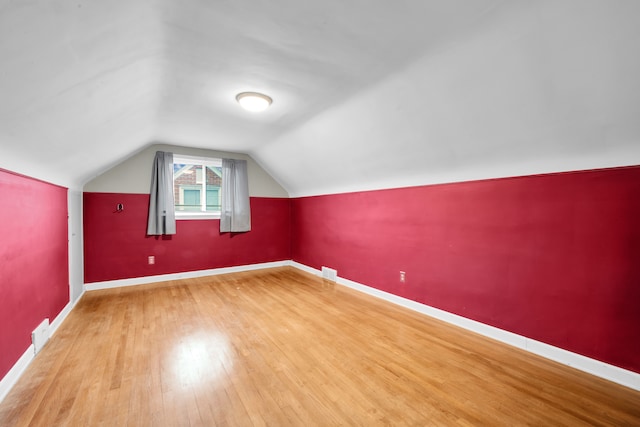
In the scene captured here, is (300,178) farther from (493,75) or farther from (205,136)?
(493,75)

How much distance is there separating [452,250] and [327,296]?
1735 millimetres

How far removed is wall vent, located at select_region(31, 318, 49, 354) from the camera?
2.20 m

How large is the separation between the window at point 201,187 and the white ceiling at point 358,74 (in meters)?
1.80

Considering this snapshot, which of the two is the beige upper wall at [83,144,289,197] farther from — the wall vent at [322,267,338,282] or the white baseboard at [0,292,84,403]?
the wall vent at [322,267,338,282]

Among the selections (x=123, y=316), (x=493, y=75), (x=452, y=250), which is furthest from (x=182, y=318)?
(x=493, y=75)

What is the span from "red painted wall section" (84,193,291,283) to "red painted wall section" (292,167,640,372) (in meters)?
2.58

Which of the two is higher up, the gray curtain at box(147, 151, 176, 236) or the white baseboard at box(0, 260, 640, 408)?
the gray curtain at box(147, 151, 176, 236)

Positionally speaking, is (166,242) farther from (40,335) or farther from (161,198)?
(40,335)

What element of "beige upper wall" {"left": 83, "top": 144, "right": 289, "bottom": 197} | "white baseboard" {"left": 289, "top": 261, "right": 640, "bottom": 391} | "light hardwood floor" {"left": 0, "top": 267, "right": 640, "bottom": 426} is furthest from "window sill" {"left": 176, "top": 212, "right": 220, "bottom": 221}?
"white baseboard" {"left": 289, "top": 261, "right": 640, "bottom": 391}

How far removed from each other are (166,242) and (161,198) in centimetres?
75

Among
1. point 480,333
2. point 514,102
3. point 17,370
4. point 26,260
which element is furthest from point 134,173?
point 480,333

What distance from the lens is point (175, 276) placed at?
4609 millimetres

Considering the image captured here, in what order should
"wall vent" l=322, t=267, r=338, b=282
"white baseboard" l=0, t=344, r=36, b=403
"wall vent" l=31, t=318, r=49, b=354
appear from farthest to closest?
"wall vent" l=322, t=267, r=338, b=282, "wall vent" l=31, t=318, r=49, b=354, "white baseboard" l=0, t=344, r=36, b=403

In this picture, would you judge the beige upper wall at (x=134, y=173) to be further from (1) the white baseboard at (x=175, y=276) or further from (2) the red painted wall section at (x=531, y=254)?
(2) the red painted wall section at (x=531, y=254)
